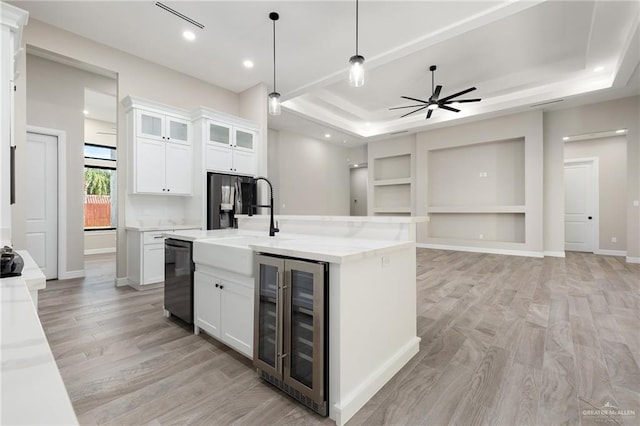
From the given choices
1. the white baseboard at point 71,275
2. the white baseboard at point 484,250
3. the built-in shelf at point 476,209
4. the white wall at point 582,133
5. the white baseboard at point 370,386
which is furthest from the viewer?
the built-in shelf at point 476,209

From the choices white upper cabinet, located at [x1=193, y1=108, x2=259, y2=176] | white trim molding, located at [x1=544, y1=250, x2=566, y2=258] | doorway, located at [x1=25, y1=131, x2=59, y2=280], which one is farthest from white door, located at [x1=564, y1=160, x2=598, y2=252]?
doorway, located at [x1=25, y1=131, x2=59, y2=280]

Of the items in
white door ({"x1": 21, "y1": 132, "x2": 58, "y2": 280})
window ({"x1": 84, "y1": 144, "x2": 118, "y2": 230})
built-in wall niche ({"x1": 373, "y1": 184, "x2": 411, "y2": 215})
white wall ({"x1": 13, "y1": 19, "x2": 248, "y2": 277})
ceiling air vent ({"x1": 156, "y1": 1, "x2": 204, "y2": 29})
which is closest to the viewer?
ceiling air vent ({"x1": 156, "y1": 1, "x2": 204, "y2": 29})

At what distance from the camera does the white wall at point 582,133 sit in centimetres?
555

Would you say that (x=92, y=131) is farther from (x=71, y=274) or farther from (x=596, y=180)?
(x=596, y=180)

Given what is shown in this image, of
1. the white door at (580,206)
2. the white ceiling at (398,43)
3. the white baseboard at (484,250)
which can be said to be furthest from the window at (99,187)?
the white door at (580,206)

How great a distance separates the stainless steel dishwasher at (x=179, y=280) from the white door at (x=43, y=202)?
3000 millimetres

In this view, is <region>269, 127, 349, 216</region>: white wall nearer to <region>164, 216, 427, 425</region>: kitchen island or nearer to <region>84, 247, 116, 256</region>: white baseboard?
<region>84, 247, 116, 256</region>: white baseboard

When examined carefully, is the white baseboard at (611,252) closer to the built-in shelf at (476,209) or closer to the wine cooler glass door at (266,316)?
the built-in shelf at (476,209)

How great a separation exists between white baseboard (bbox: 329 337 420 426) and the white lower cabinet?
75cm

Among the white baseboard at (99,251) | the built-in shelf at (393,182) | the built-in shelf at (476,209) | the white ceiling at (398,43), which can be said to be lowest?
the white baseboard at (99,251)

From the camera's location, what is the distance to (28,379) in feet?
1.57

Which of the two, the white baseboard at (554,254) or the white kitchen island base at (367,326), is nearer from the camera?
the white kitchen island base at (367,326)

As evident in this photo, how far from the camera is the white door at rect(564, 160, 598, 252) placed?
6.68 metres

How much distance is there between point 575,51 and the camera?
4.47 metres
